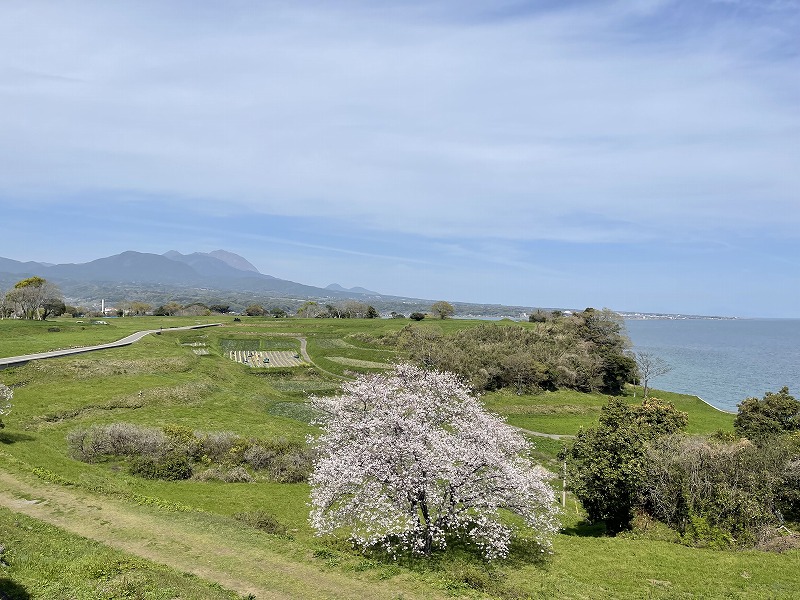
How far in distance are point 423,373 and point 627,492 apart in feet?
46.3

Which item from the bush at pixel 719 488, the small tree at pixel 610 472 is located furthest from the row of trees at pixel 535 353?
the bush at pixel 719 488

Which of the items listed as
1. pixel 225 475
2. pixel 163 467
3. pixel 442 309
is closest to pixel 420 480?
pixel 225 475

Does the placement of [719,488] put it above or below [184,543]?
above

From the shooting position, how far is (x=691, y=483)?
27.8 m

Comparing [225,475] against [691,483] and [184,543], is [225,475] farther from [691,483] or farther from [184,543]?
[691,483]

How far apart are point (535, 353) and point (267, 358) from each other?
57.1 metres

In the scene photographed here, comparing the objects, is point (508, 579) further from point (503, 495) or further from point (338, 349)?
point (338, 349)

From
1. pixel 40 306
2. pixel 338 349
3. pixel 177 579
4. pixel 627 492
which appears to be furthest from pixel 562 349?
pixel 40 306

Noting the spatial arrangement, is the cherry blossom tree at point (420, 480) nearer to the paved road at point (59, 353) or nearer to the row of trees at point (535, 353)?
the paved road at point (59, 353)

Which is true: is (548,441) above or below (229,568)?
below

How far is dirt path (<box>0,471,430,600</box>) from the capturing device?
679 inches

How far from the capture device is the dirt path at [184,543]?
17234 millimetres

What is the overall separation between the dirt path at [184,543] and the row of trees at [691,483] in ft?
55.4

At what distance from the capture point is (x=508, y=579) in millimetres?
20141
